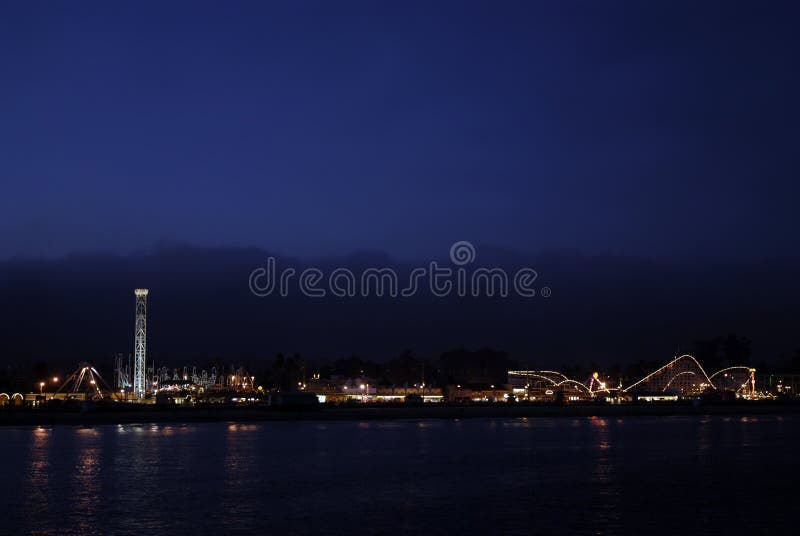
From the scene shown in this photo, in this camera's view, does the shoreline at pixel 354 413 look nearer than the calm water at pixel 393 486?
No

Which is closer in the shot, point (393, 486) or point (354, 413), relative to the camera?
point (393, 486)

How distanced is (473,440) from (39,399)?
3612 inches

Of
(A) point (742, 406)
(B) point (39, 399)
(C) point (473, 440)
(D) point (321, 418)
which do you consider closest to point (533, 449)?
(C) point (473, 440)

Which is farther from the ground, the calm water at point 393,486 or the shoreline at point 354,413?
the calm water at point 393,486

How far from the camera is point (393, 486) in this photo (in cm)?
4434

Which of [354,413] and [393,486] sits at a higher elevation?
[393,486]

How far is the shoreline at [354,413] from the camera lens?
4326 inches

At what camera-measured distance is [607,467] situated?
54188mm

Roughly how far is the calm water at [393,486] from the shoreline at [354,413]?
3309cm

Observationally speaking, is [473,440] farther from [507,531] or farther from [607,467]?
[507,531]

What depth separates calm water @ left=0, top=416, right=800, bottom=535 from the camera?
1299 inches

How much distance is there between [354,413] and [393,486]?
87786 millimetres

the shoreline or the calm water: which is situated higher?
the calm water

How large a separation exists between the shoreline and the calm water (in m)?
33.1
